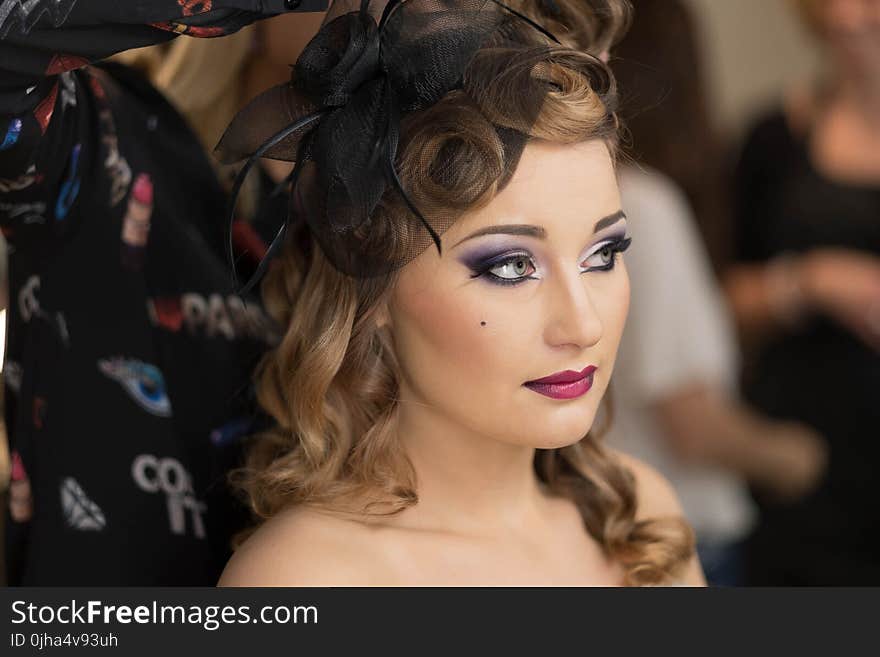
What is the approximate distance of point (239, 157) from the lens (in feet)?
3.20

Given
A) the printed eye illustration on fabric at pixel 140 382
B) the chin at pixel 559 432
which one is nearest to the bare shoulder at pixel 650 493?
the chin at pixel 559 432

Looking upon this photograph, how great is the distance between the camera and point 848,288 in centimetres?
208

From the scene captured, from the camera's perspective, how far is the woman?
0.93 m

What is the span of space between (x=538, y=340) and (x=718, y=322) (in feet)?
3.57

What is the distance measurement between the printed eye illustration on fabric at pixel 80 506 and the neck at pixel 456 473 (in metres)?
0.28

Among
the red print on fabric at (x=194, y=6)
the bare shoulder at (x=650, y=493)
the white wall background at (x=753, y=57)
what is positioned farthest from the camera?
the white wall background at (x=753, y=57)

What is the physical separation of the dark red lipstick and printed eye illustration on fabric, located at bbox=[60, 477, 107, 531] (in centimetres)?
42

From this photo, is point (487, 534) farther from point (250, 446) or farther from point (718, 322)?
point (718, 322)

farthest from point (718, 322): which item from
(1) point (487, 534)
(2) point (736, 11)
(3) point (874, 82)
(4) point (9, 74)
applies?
(2) point (736, 11)

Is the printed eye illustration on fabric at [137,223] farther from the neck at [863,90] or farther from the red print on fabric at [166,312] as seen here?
the neck at [863,90]

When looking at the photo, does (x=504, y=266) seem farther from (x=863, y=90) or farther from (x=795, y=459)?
(x=863, y=90)

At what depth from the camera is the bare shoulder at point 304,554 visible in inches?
37.6

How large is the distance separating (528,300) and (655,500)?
14.3 inches

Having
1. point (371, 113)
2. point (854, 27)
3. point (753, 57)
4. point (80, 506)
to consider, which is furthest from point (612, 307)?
point (753, 57)
